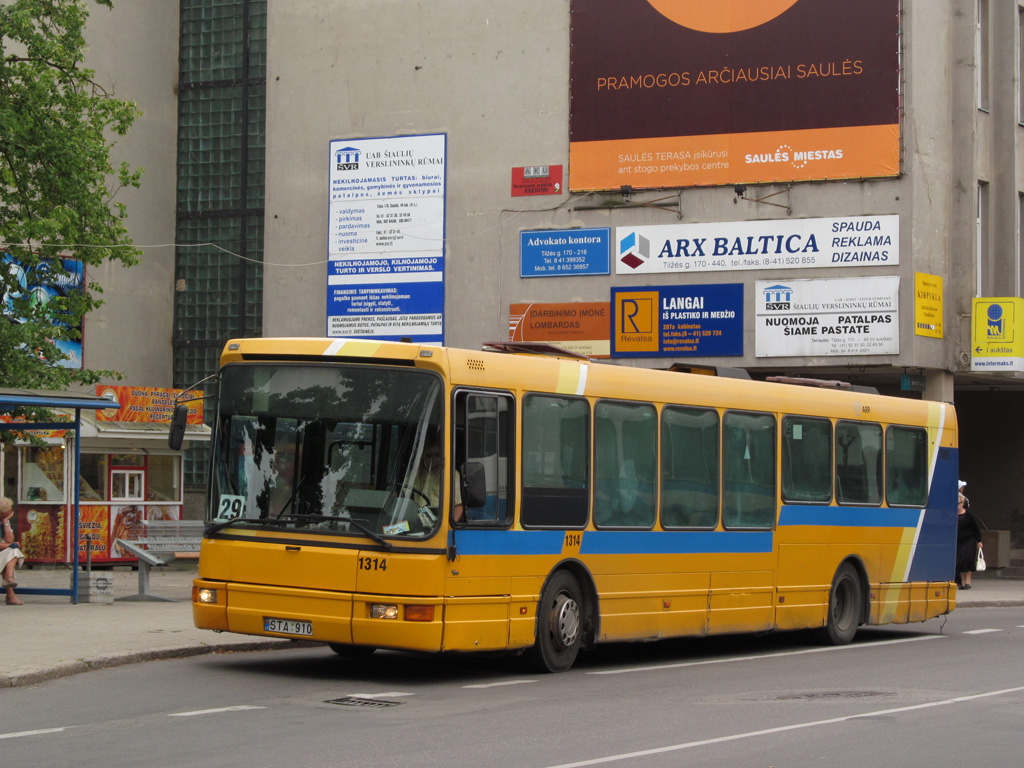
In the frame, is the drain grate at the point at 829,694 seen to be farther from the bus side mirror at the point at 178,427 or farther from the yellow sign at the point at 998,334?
the yellow sign at the point at 998,334

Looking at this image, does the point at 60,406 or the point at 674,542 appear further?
the point at 60,406

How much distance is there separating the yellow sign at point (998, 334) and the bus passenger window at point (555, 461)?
1736cm

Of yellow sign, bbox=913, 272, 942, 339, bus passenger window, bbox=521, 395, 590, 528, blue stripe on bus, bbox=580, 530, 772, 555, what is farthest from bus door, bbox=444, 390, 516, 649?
yellow sign, bbox=913, 272, 942, 339

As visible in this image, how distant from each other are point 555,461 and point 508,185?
19459 millimetres

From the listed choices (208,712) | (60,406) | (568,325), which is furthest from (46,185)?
(208,712)

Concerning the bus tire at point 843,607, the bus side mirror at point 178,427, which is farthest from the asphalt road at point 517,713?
the bus side mirror at point 178,427

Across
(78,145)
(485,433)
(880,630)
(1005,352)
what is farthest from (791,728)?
(1005,352)

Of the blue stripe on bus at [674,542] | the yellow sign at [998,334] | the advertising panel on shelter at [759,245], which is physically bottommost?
the blue stripe on bus at [674,542]

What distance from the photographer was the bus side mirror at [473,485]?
456 inches

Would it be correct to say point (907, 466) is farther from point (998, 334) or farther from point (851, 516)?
point (998, 334)

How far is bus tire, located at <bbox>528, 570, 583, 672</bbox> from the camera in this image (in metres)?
12.6

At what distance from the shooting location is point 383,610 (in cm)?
1138

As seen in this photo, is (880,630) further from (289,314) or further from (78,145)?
(289,314)

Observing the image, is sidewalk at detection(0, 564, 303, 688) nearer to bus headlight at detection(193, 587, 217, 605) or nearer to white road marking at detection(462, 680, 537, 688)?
bus headlight at detection(193, 587, 217, 605)
